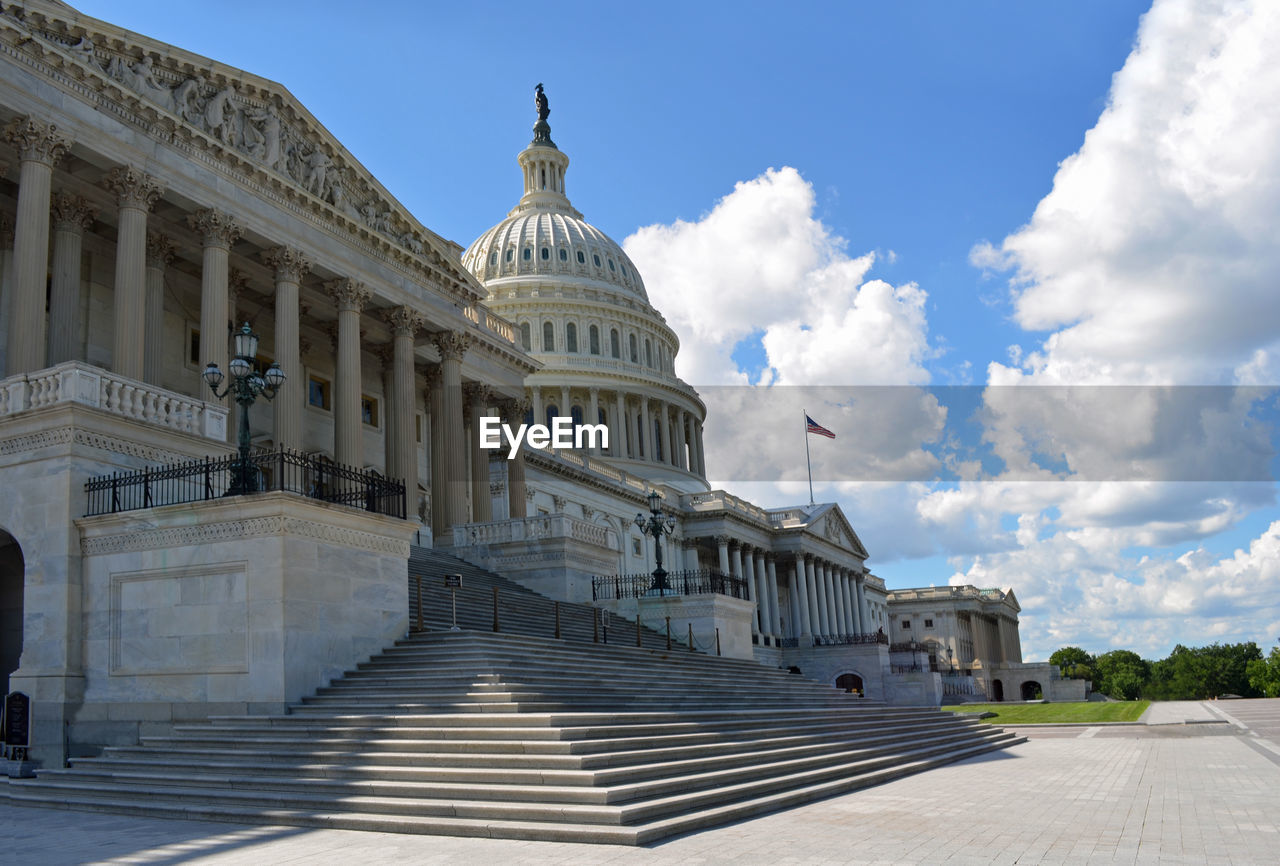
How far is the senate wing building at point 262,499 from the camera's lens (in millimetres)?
17906

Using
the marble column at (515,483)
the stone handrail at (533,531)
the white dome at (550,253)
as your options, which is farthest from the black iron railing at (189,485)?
the white dome at (550,253)

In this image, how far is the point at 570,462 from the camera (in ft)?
A: 228

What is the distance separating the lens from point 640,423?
A: 4215 inches

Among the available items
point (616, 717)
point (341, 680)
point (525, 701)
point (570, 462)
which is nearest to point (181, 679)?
point (341, 680)

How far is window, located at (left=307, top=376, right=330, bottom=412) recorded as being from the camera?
4150 cm

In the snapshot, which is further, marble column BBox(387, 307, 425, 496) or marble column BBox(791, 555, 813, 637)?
marble column BBox(791, 555, 813, 637)

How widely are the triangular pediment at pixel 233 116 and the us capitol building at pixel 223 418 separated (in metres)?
0.09

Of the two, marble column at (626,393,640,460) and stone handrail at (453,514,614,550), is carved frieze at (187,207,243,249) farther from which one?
marble column at (626,393,640,460)

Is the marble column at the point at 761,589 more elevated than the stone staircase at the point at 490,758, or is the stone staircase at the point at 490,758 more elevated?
the marble column at the point at 761,589

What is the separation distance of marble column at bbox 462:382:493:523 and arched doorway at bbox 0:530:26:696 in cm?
2116

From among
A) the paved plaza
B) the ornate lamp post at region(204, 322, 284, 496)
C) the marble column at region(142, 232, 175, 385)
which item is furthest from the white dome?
the paved plaza

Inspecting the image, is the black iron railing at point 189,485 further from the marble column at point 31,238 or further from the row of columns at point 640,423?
the row of columns at point 640,423

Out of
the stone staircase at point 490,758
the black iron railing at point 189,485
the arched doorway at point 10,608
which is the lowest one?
the stone staircase at point 490,758

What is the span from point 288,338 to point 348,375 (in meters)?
3.25
